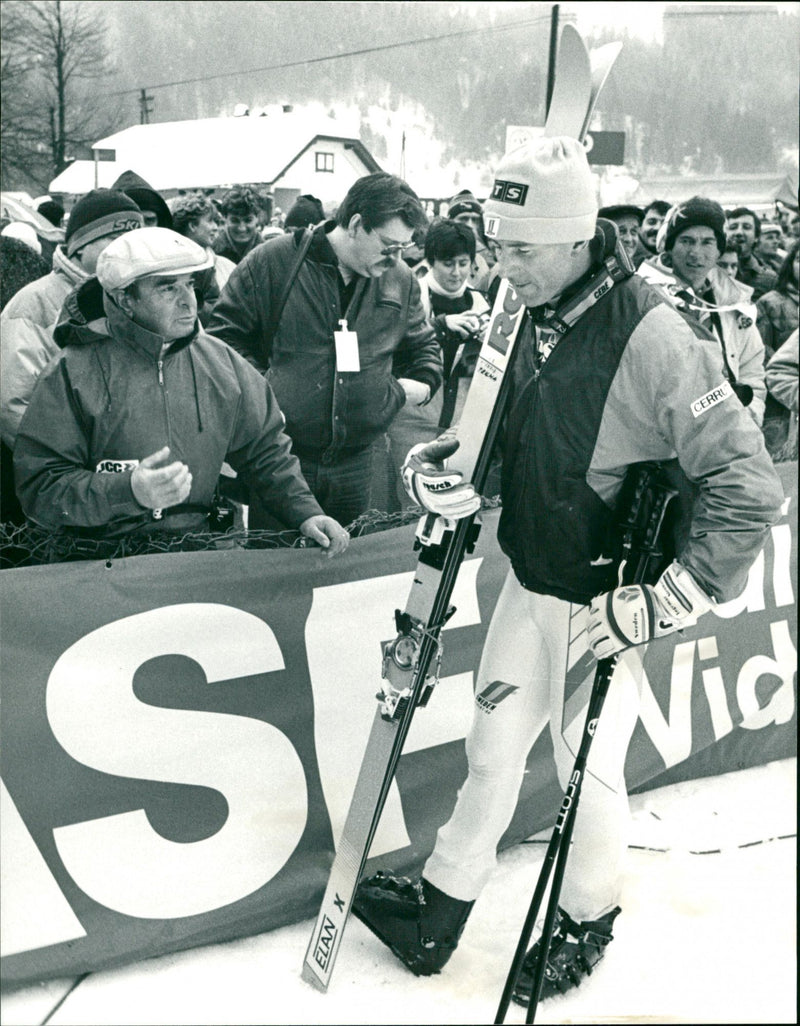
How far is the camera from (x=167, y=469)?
8.47 feet

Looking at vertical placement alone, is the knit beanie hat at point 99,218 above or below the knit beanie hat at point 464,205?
above

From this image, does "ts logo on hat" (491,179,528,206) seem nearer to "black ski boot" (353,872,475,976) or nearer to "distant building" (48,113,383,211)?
"black ski boot" (353,872,475,976)

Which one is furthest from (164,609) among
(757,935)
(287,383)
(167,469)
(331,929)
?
(757,935)

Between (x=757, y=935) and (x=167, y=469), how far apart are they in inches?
77.8

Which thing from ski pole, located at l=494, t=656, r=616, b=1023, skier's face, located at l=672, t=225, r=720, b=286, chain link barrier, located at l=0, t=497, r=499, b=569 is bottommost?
ski pole, located at l=494, t=656, r=616, b=1023

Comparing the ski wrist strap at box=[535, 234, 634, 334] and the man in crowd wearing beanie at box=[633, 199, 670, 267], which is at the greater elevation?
the ski wrist strap at box=[535, 234, 634, 334]

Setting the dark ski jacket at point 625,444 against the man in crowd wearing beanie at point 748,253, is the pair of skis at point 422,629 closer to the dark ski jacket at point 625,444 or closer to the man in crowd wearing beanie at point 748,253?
the dark ski jacket at point 625,444

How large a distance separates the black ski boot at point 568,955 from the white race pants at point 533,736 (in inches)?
1.3

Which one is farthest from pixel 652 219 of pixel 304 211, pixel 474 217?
pixel 304 211

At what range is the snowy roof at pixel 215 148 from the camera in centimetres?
403

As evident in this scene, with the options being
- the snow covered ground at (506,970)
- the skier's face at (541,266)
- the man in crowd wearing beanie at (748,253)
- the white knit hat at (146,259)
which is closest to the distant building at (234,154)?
the white knit hat at (146,259)

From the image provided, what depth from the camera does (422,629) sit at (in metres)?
2.81

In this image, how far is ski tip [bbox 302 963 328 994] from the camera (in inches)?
108

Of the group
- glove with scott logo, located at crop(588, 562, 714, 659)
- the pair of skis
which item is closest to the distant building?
the pair of skis
